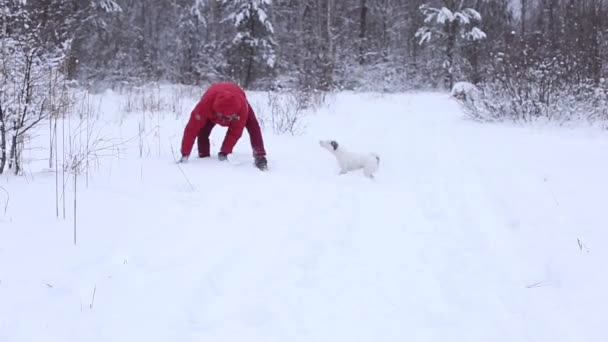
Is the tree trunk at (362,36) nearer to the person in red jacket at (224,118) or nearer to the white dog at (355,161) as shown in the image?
the white dog at (355,161)

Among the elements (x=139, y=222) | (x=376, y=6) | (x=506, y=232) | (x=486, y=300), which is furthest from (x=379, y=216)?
(x=376, y=6)

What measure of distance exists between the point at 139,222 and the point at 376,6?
2555 cm

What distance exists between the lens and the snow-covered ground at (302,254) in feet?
7.98

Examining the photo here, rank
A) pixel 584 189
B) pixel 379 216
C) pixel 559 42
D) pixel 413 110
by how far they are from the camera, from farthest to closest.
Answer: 1. pixel 413 110
2. pixel 559 42
3. pixel 584 189
4. pixel 379 216

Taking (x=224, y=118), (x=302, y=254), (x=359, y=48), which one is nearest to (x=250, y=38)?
(x=359, y=48)

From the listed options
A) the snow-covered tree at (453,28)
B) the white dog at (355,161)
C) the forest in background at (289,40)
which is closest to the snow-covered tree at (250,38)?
the forest in background at (289,40)

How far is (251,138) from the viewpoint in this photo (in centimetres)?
577

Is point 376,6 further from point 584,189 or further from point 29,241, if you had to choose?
point 29,241

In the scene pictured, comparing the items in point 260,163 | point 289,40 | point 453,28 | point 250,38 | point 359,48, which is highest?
point 453,28

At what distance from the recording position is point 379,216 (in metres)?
4.25

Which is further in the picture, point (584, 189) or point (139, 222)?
point (584, 189)

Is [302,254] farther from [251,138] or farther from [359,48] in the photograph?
[359,48]

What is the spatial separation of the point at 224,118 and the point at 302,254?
2.63 meters

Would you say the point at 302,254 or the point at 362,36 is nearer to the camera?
the point at 302,254
